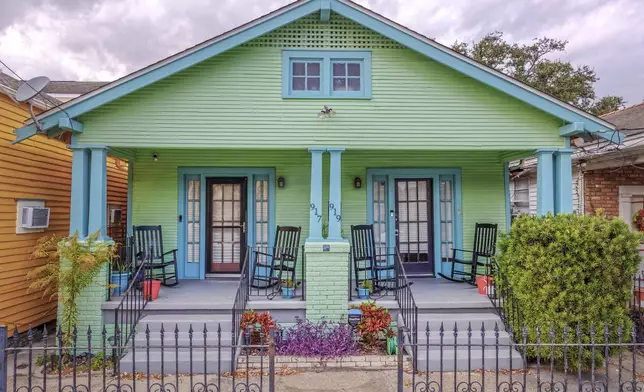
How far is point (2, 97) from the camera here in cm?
646

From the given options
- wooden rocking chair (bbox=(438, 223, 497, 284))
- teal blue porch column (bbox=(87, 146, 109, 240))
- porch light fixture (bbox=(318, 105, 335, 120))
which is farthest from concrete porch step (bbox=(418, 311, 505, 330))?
teal blue porch column (bbox=(87, 146, 109, 240))

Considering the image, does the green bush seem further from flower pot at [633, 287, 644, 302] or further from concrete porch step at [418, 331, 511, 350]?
flower pot at [633, 287, 644, 302]

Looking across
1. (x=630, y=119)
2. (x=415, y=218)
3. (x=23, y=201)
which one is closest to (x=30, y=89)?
(x=23, y=201)

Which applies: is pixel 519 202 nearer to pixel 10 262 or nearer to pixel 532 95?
pixel 532 95

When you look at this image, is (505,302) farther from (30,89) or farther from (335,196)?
(30,89)

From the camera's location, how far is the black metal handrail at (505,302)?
569 cm

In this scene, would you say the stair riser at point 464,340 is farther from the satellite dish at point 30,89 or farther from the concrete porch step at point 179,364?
the satellite dish at point 30,89

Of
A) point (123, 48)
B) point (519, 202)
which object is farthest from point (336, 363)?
point (123, 48)

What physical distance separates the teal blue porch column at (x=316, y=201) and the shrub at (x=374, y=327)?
4.29 feet

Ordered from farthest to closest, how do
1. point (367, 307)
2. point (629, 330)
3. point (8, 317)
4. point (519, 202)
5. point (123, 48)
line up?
point (123, 48)
point (519, 202)
point (8, 317)
point (367, 307)
point (629, 330)

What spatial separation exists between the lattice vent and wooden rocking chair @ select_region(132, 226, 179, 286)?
4.12 metres

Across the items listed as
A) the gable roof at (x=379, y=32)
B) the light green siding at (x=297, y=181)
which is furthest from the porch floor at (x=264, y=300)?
the gable roof at (x=379, y=32)

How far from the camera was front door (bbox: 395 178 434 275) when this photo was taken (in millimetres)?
8695

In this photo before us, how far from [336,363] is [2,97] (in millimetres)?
6343
